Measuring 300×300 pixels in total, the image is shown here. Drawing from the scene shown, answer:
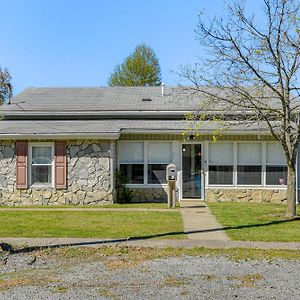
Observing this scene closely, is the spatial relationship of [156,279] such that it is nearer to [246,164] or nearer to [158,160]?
[158,160]

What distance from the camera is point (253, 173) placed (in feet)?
58.4

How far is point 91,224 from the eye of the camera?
11.9 metres

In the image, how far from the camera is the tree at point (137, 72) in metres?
44.8

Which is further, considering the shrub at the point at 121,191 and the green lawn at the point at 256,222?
the shrub at the point at 121,191

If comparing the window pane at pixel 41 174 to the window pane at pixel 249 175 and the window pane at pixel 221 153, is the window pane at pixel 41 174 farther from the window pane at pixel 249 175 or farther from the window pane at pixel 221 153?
the window pane at pixel 249 175

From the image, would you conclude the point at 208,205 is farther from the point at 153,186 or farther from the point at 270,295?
the point at 270,295

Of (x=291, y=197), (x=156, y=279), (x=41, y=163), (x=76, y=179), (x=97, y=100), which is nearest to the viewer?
(x=156, y=279)

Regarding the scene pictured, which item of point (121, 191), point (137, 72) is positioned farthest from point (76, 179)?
point (137, 72)

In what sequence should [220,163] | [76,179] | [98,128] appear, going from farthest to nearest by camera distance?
[220,163], [98,128], [76,179]

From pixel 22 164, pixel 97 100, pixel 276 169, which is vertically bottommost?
pixel 276 169

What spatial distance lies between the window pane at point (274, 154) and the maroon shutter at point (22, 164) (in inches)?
373

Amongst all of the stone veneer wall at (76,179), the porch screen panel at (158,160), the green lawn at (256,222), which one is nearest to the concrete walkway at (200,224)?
the green lawn at (256,222)

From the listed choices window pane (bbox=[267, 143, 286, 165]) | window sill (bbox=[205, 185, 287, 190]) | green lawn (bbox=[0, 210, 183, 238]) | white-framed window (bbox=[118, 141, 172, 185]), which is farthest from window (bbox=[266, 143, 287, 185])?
green lawn (bbox=[0, 210, 183, 238])

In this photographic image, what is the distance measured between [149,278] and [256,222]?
249 inches
